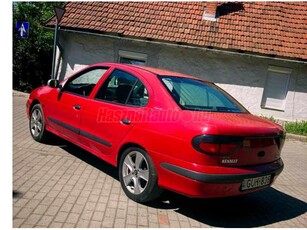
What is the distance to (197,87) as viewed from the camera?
4070 millimetres

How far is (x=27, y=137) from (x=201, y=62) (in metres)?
6.93

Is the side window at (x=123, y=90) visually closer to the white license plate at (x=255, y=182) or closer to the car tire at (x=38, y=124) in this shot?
the white license plate at (x=255, y=182)

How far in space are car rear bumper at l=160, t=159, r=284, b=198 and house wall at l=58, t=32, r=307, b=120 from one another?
25.7 feet

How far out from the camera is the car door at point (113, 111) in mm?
3701

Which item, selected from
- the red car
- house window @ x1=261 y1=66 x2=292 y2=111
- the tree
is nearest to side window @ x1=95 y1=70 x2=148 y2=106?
the red car

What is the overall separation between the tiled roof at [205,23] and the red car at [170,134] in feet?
20.8

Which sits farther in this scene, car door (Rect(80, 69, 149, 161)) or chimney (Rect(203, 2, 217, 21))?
chimney (Rect(203, 2, 217, 21))

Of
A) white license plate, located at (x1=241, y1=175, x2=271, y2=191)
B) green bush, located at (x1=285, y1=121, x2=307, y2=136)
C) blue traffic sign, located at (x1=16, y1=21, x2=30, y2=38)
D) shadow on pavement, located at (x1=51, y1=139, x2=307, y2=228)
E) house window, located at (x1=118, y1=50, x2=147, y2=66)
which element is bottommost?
shadow on pavement, located at (x1=51, y1=139, x2=307, y2=228)

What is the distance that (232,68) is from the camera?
10.7 metres

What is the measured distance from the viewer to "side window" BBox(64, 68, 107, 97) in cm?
453

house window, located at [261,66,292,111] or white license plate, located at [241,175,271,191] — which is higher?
house window, located at [261,66,292,111]

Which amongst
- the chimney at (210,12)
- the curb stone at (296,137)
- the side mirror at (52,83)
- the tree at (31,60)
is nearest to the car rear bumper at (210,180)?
the side mirror at (52,83)

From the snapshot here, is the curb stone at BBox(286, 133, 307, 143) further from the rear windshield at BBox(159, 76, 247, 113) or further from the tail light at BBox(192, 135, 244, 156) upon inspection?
the tail light at BBox(192, 135, 244, 156)

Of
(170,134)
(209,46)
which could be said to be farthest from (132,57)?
(170,134)
